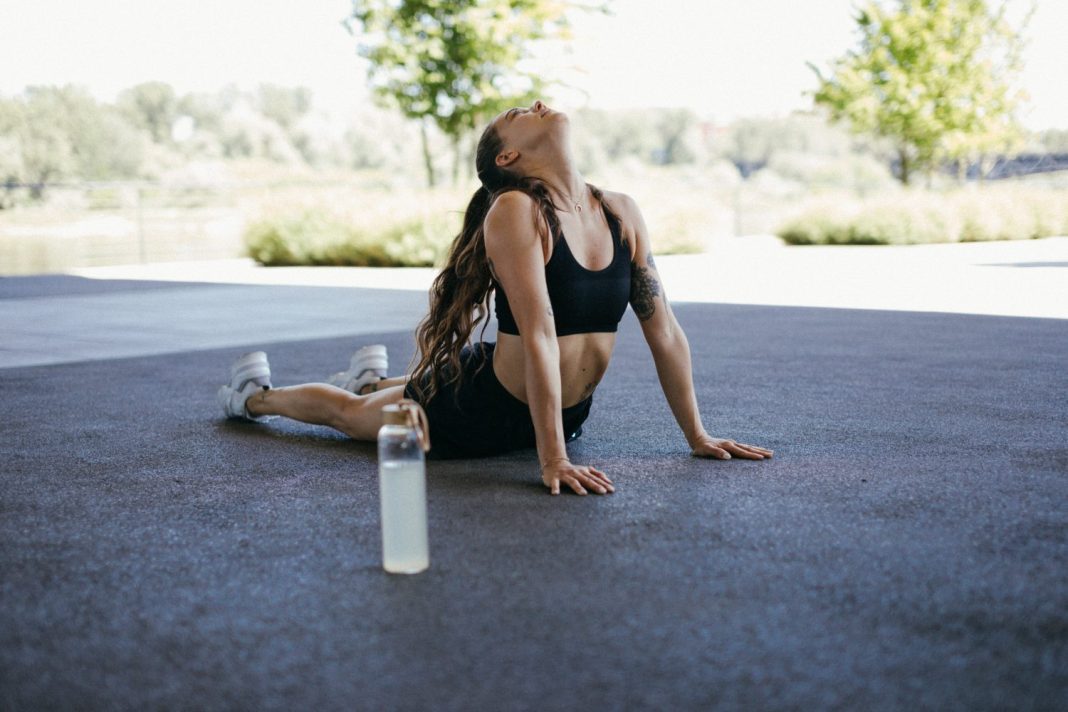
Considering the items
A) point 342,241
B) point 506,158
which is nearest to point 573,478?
point 506,158

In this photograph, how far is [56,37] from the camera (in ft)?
88.6

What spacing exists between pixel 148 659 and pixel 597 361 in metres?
1.75

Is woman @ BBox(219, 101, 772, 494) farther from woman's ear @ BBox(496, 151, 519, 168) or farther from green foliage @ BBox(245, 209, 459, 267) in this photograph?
green foliage @ BBox(245, 209, 459, 267)

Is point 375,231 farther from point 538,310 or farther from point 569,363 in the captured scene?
point 538,310

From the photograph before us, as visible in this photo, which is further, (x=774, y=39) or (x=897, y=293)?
(x=774, y=39)

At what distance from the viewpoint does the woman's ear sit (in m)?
3.21

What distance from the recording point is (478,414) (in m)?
3.44

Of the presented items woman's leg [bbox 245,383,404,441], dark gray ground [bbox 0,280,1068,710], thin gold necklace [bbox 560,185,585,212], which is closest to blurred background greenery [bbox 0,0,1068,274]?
woman's leg [bbox 245,383,404,441]

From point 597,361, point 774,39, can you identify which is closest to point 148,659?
point 597,361

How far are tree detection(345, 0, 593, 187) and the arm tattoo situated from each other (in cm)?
1400

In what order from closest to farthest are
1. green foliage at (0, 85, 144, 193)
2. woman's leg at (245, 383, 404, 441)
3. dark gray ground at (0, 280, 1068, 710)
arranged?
dark gray ground at (0, 280, 1068, 710) → woman's leg at (245, 383, 404, 441) → green foliage at (0, 85, 144, 193)

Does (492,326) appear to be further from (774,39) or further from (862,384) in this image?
(774,39)

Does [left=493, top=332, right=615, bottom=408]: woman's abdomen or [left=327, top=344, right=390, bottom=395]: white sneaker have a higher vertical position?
[left=493, top=332, right=615, bottom=408]: woman's abdomen

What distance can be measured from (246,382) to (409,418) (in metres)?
2.03
